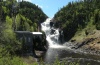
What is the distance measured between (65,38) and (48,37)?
1321 cm

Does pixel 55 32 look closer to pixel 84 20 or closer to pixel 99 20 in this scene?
pixel 84 20

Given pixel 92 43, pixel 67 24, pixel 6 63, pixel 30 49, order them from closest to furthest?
pixel 6 63, pixel 30 49, pixel 92 43, pixel 67 24

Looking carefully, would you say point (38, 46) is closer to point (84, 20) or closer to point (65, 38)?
point (65, 38)

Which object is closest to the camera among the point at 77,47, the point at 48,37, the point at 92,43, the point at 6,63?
the point at 6,63

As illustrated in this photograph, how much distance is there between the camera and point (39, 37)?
115062 mm

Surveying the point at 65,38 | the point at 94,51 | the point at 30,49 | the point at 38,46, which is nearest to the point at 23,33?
the point at 30,49

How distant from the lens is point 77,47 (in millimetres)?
135625

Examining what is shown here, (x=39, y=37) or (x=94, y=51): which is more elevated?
(x=39, y=37)

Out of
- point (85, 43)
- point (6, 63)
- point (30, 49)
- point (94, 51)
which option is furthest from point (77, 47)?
point (6, 63)

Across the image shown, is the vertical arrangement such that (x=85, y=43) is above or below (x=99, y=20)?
below

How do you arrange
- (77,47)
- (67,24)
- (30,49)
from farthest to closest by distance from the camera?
(67,24), (77,47), (30,49)

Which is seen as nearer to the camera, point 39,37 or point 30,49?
point 30,49

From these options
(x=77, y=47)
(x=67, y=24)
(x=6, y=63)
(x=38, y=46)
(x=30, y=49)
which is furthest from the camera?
(x=67, y=24)

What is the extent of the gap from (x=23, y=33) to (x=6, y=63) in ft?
215
